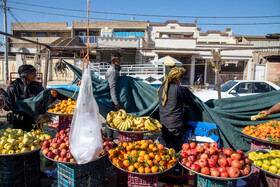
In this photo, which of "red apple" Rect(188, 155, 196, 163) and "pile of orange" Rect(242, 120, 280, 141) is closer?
"red apple" Rect(188, 155, 196, 163)

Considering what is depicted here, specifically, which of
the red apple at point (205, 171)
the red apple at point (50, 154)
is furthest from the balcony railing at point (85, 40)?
the red apple at point (205, 171)

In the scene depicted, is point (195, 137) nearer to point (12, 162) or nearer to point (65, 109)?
point (65, 109)

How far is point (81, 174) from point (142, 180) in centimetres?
76

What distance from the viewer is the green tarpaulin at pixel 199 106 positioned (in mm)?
3809

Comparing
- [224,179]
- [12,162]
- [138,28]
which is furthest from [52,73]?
[224,179]

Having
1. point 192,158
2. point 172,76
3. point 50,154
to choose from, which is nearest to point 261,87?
point 172,76

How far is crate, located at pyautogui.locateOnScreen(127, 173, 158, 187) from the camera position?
232cm

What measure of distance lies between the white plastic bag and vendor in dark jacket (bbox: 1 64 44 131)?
6.41 ft

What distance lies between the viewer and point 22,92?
3.76 m

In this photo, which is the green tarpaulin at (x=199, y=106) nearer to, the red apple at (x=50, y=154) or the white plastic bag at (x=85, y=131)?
the red apple at (x=50, y=154)

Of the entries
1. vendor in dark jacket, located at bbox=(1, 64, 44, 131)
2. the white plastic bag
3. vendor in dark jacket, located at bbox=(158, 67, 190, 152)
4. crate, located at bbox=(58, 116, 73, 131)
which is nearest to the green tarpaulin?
vendor in dark jacket, located at bbox=(1, 64, 44, 131)

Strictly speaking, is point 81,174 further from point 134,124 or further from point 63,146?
point 134,124

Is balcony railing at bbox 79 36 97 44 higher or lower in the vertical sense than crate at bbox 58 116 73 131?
higher

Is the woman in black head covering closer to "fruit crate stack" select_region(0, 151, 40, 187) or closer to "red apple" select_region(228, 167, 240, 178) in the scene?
"fruit crate stack" select_region(0, 151, 40, 187)
